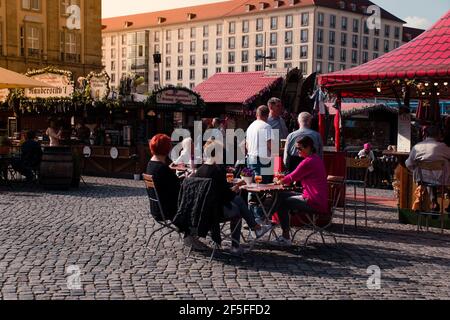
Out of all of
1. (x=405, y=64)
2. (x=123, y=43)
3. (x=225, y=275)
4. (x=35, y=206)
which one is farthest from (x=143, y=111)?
(x=123, y=43)

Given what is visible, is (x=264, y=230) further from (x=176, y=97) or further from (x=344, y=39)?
(x=344, y=39)

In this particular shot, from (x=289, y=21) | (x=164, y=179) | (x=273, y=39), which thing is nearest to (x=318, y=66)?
(x=289, y=21)

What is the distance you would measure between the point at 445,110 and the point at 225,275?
20.2 meters

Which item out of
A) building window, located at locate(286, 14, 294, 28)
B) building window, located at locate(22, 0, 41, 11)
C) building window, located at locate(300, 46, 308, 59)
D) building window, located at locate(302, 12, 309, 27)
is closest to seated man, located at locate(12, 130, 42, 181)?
building window, located at locate(22, 0, 41, 11)

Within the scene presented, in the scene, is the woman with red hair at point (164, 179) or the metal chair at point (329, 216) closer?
the woman with red hair at point (164, 179)

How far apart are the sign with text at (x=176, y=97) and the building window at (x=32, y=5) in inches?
1244

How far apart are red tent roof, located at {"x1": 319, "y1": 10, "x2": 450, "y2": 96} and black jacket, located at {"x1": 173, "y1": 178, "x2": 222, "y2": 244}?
181 inches

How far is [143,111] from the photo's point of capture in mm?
17047

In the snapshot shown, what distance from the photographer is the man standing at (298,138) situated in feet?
26.7

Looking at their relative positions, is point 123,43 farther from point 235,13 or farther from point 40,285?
point 40,285

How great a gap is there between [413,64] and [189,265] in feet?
18.3

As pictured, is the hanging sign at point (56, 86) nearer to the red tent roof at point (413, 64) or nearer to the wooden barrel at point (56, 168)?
the wooden barrel at point (56, 168)

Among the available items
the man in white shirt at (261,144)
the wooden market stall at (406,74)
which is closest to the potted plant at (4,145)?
the man in white shirt at (261,144)

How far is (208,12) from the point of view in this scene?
98625 mm
